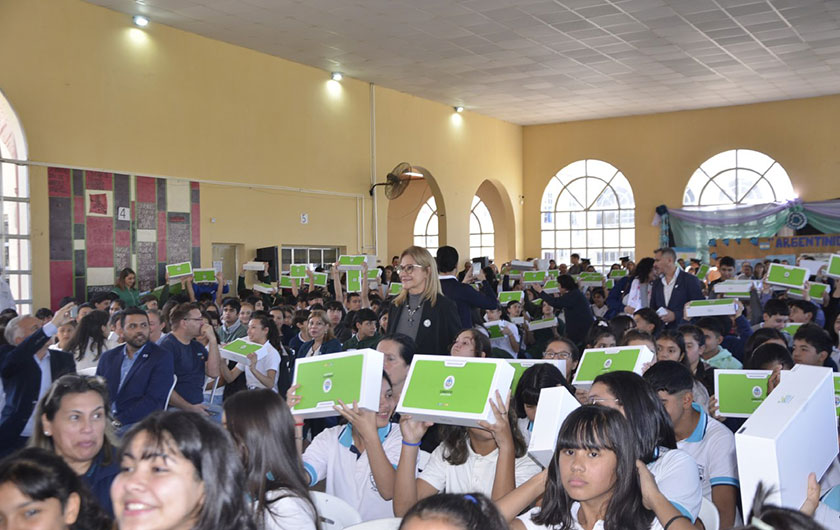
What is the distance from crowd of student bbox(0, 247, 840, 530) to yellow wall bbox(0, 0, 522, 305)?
492cm

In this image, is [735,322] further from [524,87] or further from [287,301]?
[524,87]

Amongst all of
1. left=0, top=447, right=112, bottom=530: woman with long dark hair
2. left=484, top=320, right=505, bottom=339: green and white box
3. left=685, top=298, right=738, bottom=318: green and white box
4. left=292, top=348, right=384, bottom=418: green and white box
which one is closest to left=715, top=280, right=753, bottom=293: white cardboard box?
left=685, top=298, right=738, bottom=318: green and white box

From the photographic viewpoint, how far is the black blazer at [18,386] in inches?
184

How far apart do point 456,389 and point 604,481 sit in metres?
0.77

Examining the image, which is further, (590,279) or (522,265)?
(522,265)

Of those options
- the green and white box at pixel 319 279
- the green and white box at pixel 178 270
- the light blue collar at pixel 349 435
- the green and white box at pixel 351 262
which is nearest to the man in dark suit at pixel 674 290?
the green and white box at pixel 351 262

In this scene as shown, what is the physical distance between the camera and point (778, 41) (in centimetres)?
1337

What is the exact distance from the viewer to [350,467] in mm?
3533

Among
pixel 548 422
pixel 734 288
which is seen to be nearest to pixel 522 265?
pixel 734 288

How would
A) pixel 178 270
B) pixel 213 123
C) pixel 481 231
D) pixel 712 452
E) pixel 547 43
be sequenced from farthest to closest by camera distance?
1. pixel 481 231
2. pixel 547 43
3. pixel 213 123
4. pixel 178 270
5. pixel 712 452

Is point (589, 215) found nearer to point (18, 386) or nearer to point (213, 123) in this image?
point (213, 123)

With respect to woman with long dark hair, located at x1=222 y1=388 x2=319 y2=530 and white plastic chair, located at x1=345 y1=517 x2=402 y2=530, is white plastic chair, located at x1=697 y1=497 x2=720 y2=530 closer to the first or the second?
white plastic chair, located at x1=345 y1=517 x2=402 y2=530

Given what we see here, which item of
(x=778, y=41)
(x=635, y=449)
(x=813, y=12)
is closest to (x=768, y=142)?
(x=778, y=41)

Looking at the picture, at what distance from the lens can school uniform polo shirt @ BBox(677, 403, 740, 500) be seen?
135 inches
